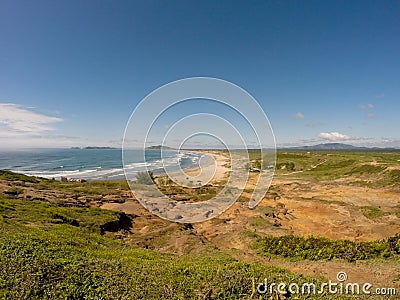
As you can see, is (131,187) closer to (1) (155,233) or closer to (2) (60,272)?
(1) (155,233)

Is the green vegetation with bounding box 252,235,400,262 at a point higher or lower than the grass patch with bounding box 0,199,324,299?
lower

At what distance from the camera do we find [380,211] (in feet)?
77.5

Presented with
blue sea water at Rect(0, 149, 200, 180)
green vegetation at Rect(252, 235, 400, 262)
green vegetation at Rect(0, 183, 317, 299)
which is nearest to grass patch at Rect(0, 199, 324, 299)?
green vegetation at Rect(0, 183, 317, 299)

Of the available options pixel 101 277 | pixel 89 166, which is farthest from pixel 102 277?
pixel 89 166

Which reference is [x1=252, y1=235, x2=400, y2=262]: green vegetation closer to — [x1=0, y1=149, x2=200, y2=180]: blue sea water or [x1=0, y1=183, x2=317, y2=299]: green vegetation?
[x1=0, y1=183, x2=317, y2=299]: green vegetation

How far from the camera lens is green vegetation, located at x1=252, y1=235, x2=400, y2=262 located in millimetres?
10579

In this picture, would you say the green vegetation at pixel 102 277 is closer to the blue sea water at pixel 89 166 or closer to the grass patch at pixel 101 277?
the grass patch at pixel 101 277

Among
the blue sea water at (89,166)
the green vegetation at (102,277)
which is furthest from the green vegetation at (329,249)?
the blue sea water at (89,166)

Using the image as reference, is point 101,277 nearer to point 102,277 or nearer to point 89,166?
point 102,277

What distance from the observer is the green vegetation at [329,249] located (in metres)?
10.6

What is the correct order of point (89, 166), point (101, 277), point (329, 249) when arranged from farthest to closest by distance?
point (89, 166) → point (329, 249) → point (101, 277)

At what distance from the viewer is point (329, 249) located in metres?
11.3

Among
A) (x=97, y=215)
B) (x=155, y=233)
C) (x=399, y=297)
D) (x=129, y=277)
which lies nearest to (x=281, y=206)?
(x=155, y=233)

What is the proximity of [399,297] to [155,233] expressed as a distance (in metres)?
12.8
